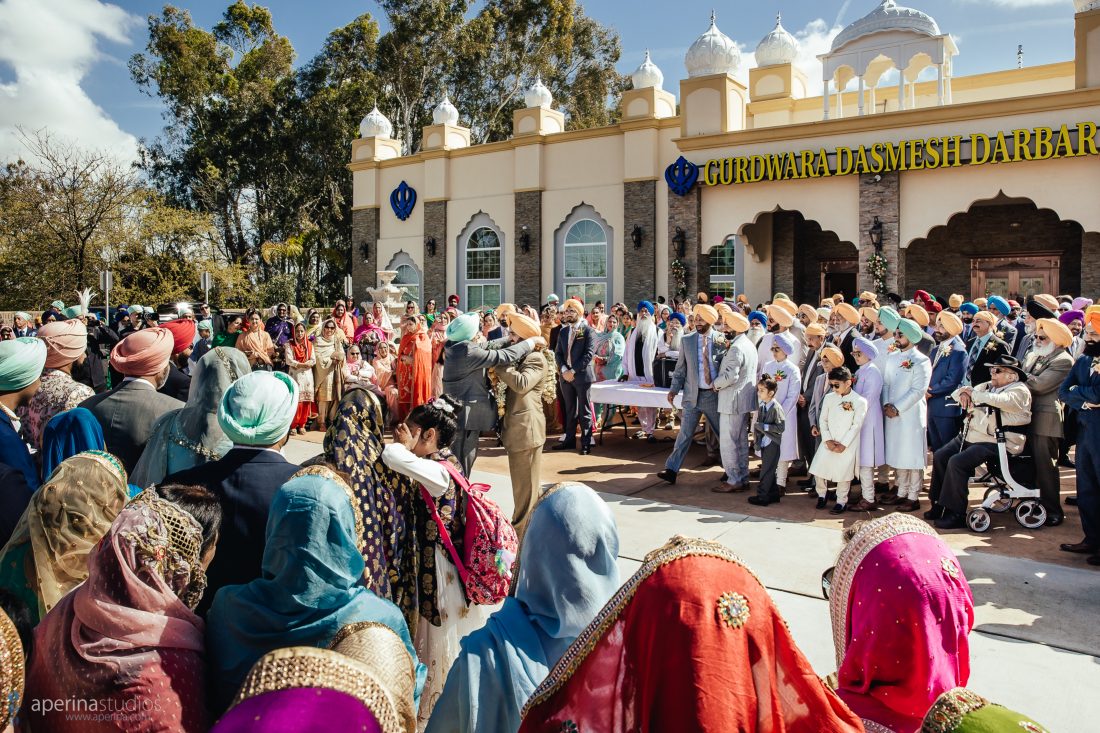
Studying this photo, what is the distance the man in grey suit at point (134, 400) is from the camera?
430 centimetres

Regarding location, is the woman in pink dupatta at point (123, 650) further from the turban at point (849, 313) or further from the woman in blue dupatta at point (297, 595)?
the turban at point (849, 313)

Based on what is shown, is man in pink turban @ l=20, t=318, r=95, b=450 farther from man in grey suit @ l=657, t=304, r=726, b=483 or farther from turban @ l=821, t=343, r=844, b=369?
turban @ l=821, t=343, r=844, b=369

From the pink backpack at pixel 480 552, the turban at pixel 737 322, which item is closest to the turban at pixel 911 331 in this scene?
the turban at pixel 737 322

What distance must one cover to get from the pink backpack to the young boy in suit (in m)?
4.79

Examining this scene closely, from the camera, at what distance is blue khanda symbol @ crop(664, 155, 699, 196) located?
18703mm

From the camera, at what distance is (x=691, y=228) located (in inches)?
748

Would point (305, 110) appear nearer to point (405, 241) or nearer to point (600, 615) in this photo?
point (405, 241)

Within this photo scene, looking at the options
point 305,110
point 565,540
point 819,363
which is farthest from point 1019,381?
point 305,110

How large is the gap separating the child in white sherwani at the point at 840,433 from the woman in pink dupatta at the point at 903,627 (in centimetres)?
515

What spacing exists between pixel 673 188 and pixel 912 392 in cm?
1243

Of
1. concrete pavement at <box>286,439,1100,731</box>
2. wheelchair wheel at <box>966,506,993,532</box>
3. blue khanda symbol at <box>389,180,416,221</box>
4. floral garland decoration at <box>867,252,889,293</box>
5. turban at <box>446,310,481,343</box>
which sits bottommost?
concrete pavement at <box>286,439,1100,731</box>

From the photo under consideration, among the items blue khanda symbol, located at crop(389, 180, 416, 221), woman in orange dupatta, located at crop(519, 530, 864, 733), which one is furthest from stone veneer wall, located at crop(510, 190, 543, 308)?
woman in orange dupatta, located at crop(519, 530, 864, 733)

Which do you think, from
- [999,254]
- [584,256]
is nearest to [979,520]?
[999,254]

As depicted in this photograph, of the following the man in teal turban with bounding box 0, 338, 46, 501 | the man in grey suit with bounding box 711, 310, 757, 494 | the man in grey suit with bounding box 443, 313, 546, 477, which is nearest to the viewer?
the man in teal turban with bounding box 0, 338, 46, 501
